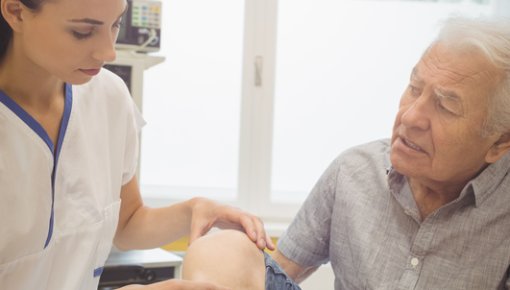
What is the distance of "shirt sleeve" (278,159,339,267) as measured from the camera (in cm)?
154

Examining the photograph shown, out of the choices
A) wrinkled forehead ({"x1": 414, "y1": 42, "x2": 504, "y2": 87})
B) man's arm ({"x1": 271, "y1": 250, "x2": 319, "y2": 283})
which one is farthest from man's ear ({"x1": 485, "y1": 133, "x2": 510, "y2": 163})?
man's arm ({"x1": 271, "y1": 250, "x2": 319, "y2": 283})

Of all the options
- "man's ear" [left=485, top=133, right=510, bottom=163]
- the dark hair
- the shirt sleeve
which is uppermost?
the dark hair

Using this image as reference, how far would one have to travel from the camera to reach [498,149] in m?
1.37

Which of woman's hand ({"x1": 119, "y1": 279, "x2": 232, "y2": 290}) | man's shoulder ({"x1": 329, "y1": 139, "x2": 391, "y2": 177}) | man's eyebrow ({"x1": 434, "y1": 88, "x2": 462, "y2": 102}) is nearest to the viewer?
woman's hand ({"x1": 119, "y1": 279, "x2": 232, "y2": 290})

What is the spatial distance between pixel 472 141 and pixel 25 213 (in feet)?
3.09

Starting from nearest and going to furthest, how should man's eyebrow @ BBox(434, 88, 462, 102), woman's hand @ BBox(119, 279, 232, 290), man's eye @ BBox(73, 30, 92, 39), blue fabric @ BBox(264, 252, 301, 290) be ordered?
woman's hand @ BBox(119, 279, 232, 290)
man's eye @ BBox(73, 30, 92, 39)
blue fabric @ BBox(264, 252, 301, 290)
man's eyebrow @ BBox(434, 88, 462, 102)

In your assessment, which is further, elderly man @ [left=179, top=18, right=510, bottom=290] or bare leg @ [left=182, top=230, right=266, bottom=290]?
elderly man @ [left=179, top=18, right=510, bottom=290]

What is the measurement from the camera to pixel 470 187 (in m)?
1.34

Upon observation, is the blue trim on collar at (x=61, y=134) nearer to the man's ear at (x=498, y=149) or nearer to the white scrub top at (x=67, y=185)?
the white scrub top at (x=67, y=185)

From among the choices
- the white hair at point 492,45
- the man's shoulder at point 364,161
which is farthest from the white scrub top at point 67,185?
the white hair at point 492,45

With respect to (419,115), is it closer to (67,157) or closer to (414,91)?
(414,91)

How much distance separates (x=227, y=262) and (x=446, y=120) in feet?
1.90

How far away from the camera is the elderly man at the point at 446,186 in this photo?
1304 millimetres

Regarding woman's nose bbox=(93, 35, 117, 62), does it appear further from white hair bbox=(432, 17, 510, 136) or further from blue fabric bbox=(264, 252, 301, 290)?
white hair bbox=(432, 17, 510, 136)
